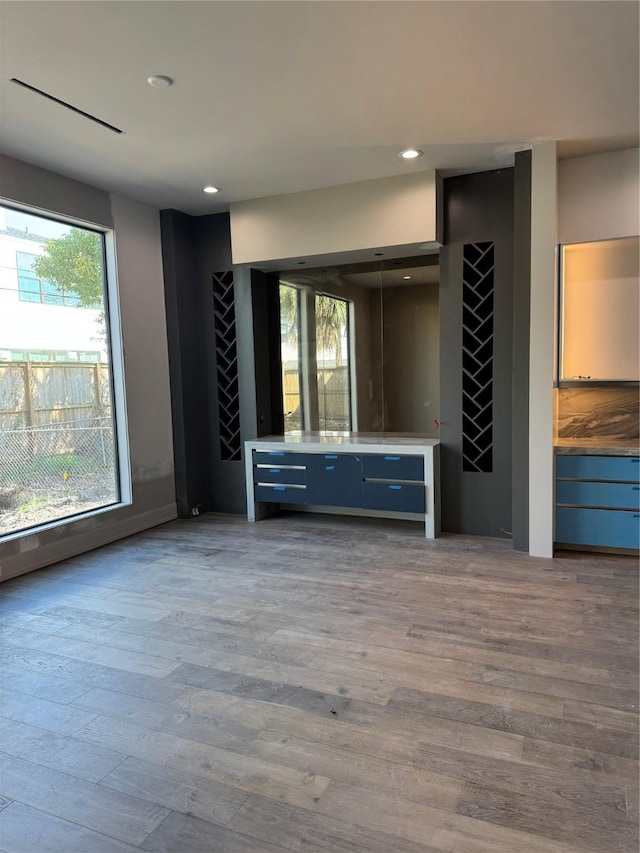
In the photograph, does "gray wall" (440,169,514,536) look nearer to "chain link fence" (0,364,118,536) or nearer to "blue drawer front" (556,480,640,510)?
"blue drawer front" (556,480,640,510)

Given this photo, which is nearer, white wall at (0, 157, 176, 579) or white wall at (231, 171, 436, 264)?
white wall at (0, 157, 176, 579)

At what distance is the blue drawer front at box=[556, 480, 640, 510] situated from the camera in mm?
4023

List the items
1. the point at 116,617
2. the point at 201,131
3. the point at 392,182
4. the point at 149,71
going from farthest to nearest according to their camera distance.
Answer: the point at 392,182
the point at 201,131
the point at 116,617
the point at 149,71

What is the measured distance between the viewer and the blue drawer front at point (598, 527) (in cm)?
404

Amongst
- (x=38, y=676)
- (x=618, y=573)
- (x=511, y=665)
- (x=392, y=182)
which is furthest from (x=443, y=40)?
(x=38, y=676)

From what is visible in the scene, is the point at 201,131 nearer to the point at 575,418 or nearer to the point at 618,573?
the point at 575,418

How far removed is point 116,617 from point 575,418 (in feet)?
12.6

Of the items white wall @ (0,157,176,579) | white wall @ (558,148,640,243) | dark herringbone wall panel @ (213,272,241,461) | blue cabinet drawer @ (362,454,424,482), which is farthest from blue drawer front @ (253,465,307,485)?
white wall @ (558,148,640,243)

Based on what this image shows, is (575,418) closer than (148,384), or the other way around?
(575,418)

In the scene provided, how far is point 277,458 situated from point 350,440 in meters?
0.73

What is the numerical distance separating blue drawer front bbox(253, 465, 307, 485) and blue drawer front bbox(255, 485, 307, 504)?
0.23 feet

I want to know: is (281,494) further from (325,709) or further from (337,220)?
(325,709)

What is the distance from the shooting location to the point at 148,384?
210 inches

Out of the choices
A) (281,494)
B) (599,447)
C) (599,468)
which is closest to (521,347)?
(599,447)
